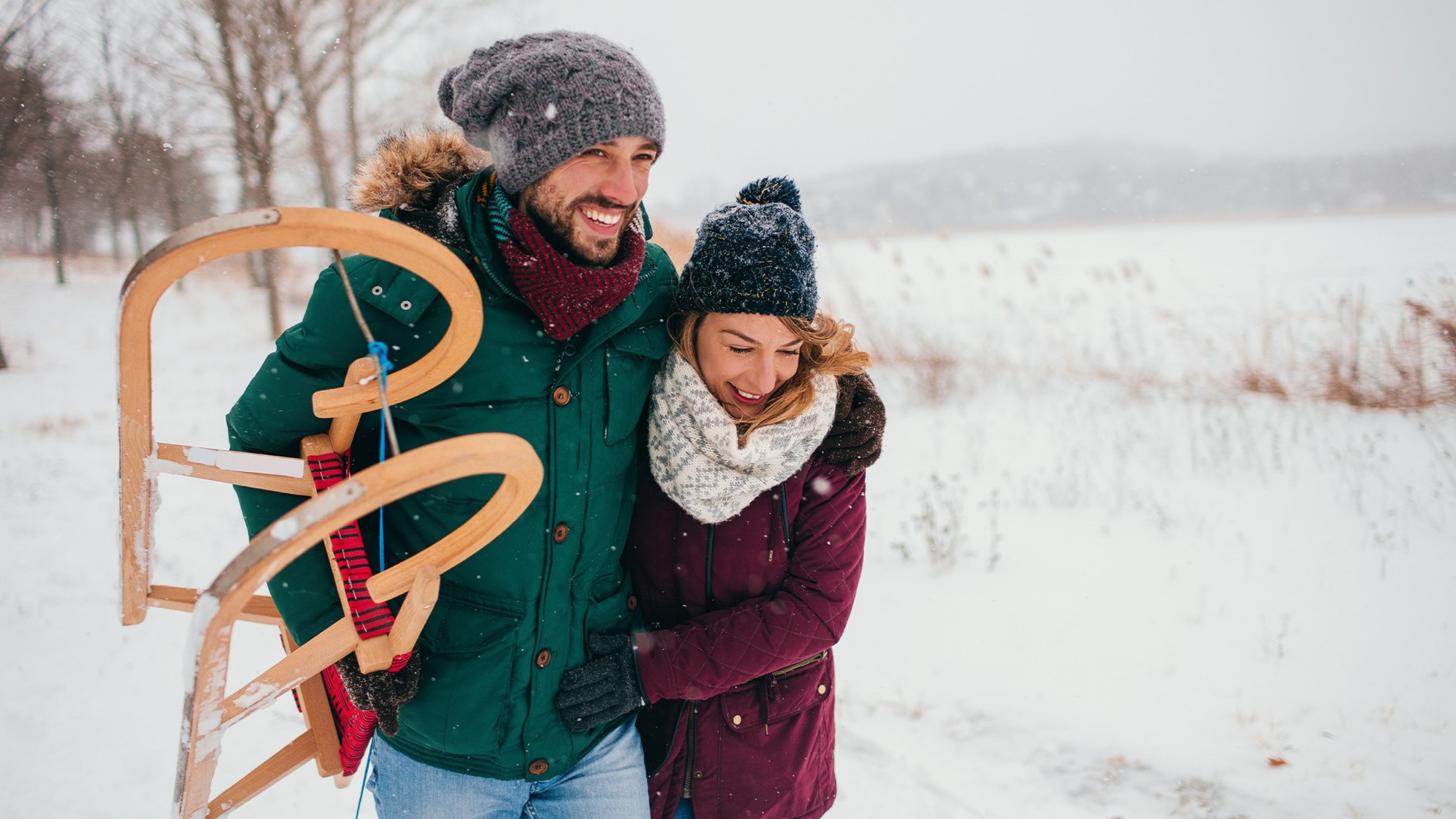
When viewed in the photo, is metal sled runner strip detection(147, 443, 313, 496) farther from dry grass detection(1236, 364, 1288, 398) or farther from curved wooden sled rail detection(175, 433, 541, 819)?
dry grass detection(1236, 364, 1288, 398)

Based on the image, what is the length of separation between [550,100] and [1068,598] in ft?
11.7

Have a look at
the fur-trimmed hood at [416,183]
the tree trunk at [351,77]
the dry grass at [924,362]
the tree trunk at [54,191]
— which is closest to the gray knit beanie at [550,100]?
the fur-trimmed hood at [416,183]

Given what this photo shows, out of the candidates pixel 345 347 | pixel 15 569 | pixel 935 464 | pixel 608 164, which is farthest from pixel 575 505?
pixel 15 569

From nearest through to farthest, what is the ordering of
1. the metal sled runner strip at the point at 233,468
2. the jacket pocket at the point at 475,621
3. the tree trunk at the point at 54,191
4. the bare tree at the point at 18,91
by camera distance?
the metal sled runner strip at the point at 233,468 → the jacket pocket at the point at 475,621 → the bare tree at the point at 18,91 → the tree trunk at the point at 54,191

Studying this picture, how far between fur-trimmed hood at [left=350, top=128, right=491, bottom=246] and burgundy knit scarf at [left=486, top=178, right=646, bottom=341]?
101 mm

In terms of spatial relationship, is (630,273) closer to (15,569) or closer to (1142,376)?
(15,569)

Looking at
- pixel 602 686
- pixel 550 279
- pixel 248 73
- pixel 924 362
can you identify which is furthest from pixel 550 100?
pixel 248 73

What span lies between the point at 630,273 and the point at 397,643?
813 mm

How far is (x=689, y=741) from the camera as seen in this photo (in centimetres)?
178

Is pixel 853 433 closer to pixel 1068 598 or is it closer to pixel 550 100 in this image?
pixel 550 100

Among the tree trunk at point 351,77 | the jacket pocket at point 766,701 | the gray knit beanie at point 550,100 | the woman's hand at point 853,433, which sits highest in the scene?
the tree trunk at point 351,77

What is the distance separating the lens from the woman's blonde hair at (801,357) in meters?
1.65

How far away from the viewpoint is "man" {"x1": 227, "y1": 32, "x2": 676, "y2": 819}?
1.36 m

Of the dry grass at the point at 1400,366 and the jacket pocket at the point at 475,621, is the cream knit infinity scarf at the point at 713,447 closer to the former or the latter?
the jacket pocket at the point at 475,621
